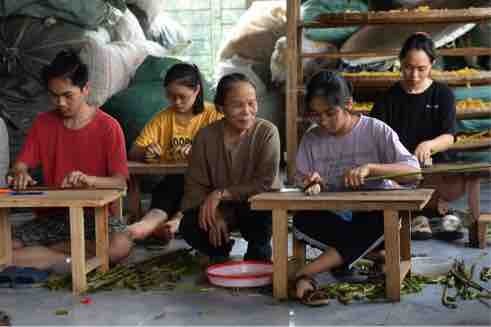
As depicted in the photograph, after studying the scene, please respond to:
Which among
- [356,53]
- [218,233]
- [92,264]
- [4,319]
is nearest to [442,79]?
[356,53]

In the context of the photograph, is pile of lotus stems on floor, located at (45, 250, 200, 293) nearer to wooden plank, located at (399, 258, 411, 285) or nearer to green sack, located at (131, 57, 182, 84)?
wooden plank, located at (399, 258, 411, 285)

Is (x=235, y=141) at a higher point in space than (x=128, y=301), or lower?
higher

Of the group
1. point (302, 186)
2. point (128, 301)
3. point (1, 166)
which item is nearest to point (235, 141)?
point (302, 186)

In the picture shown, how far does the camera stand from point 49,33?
7.12m

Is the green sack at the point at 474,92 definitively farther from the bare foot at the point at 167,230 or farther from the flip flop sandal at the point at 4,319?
the flip flop sandal at the point at 4,319

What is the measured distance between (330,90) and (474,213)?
5.18ft

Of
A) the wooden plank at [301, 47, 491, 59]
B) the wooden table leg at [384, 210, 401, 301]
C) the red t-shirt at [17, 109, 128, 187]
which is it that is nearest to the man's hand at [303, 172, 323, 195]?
the wooden table leg at [384, 210, 401, 301]

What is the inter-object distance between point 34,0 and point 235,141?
11.2ft

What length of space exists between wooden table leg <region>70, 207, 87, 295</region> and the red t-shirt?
1.96 feet

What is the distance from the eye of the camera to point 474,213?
16.3ft

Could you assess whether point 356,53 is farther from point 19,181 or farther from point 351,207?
point 351,207

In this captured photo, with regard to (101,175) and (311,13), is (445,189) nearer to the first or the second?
(101,175)

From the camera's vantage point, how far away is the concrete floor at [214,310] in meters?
3.42

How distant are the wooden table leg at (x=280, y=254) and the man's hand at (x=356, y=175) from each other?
31 cm
